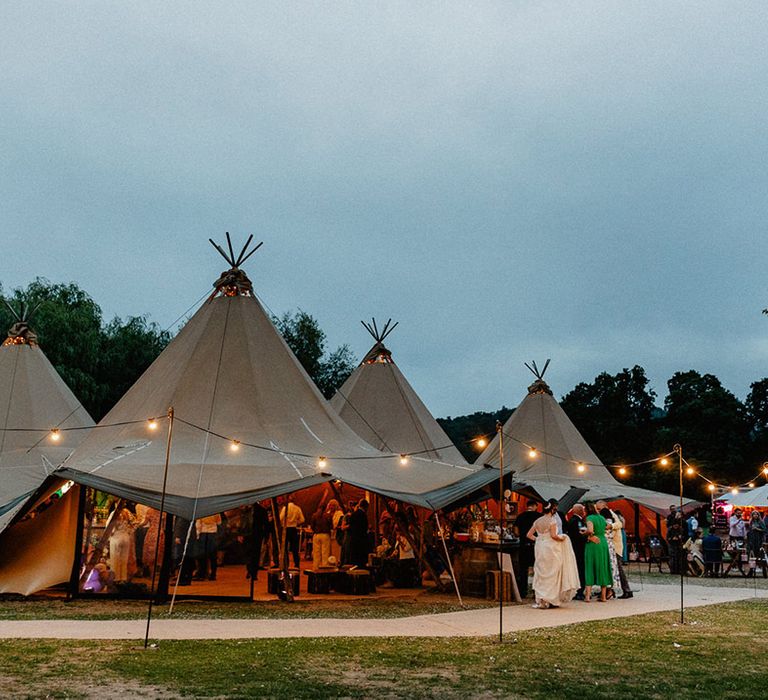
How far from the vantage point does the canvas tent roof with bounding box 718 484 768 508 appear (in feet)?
75.5

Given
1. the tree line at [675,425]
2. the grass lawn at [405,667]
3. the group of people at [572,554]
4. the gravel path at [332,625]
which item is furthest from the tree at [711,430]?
the grass lawn at [405,667]

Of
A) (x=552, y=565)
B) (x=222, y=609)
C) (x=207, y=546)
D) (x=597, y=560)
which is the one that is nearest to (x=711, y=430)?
(x=597, y=560)

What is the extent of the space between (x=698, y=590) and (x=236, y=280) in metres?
9.36

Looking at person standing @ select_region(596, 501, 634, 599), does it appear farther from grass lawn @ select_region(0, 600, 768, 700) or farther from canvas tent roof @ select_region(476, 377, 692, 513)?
canvas tent roof @ select_region(476, 377, 692, 513)

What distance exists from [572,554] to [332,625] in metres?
3.74

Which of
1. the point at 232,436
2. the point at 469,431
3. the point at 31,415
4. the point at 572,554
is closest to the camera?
the point at 572,554

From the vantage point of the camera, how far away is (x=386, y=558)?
13.7 m

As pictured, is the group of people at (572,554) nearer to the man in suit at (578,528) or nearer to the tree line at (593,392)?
the man in suit at (578,528)

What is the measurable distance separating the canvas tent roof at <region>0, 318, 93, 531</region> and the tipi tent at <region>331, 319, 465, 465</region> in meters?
6.75

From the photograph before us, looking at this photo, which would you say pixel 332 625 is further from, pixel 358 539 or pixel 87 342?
pixel 87 342

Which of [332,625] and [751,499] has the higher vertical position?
[751,499]

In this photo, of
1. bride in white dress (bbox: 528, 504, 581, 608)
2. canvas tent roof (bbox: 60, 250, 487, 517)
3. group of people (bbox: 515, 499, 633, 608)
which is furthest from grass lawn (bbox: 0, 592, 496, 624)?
canvas tent roof (bbox: 60, 250, 487, 517)

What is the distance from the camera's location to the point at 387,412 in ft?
72.7

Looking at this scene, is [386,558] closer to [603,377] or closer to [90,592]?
[90,592]
